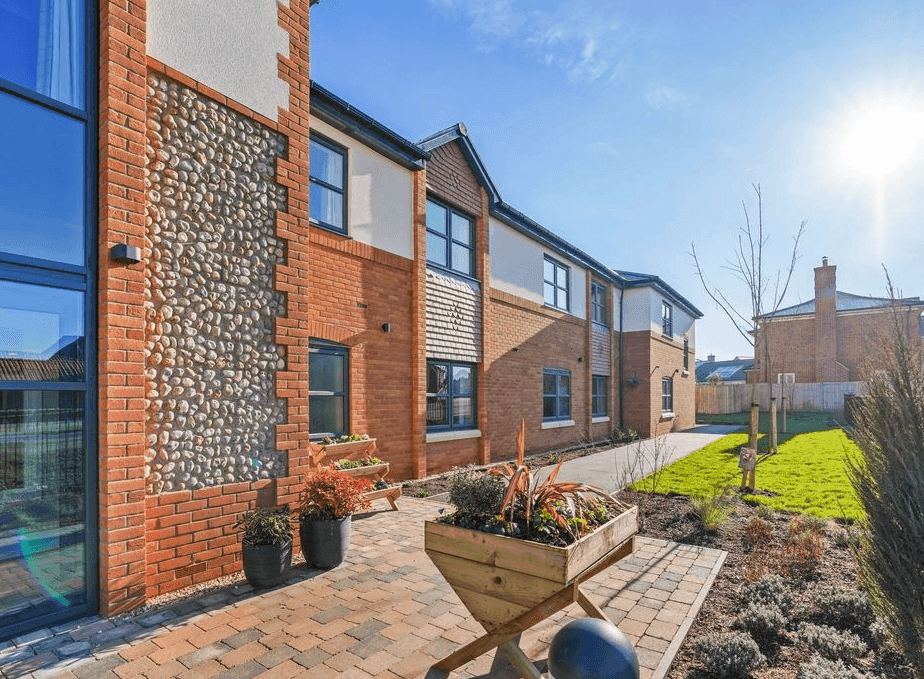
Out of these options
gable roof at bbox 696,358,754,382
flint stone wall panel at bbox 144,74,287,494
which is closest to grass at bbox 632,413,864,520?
flint stone wall panel at bbox 144,74,287,494

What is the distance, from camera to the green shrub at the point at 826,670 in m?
→ 2.84

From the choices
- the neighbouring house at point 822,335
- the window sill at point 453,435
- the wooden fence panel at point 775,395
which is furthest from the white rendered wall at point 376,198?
the neighbouring house at point 822,335

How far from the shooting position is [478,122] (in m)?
11.4

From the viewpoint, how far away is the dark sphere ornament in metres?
2.49

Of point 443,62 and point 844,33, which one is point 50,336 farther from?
point 844,33

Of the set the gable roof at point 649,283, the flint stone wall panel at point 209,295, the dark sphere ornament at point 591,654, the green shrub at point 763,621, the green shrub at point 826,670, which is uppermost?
the gable roof at point 649,283

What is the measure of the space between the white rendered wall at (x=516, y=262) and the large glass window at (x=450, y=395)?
254cm

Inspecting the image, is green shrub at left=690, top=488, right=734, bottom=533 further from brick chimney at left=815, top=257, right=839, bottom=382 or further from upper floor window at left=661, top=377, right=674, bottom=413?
brick chimney at left=815, top=257, right=839, bottom=382

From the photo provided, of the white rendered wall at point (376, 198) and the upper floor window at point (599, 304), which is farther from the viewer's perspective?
the upper floor window at point (599, 304)

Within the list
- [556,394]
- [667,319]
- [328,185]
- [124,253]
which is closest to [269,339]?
[124,253]

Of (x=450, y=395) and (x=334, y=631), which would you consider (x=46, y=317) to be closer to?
(x=334, y=631)

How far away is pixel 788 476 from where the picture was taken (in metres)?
9.95

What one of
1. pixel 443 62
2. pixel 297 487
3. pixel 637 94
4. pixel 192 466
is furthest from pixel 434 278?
pixel 192 466

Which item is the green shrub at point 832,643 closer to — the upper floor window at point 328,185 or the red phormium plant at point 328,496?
the red phormium plant at point 328,496
